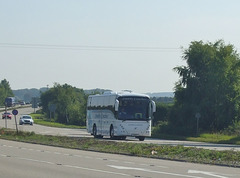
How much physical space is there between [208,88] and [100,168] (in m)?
47.3

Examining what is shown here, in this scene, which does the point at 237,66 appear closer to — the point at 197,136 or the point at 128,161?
the point at 197,136

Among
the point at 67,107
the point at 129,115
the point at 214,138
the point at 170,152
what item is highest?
the point at 67,107

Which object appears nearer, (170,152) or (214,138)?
(170,152)

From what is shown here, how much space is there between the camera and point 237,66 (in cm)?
6719

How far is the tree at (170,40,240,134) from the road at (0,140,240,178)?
4115 centimetres

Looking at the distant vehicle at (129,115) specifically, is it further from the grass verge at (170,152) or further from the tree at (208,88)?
the tree at (208,88)

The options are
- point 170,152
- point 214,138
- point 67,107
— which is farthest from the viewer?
point 67,107

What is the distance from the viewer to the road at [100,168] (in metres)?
17.8

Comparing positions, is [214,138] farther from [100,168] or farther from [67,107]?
[67,107]

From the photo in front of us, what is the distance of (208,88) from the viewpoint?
66.0 m

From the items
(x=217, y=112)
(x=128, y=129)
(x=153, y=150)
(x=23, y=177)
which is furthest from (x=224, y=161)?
(x=217, y=112)

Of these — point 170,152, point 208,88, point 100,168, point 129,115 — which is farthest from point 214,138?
point 100,168

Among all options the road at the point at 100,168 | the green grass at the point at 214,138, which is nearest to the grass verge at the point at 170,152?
the road at the point at 100,168

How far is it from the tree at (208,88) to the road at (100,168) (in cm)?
4115
